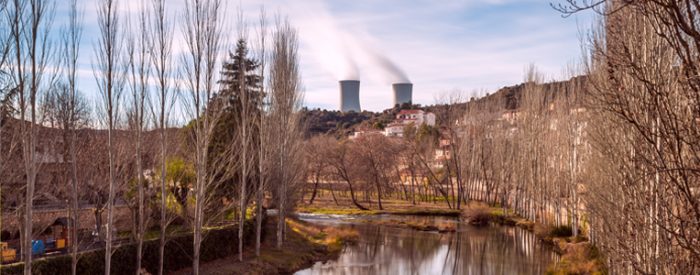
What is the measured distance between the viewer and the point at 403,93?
A: 129m

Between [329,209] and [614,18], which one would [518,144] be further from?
[614,18]

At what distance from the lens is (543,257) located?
82.7 ft

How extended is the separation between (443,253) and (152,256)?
1512 cm

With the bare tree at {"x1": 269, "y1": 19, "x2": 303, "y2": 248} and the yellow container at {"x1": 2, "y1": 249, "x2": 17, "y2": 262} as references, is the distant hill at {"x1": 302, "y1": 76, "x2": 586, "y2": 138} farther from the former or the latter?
the yellow container at {"x1": 2, "y1": 249, "x2": 17, "y2": 262}

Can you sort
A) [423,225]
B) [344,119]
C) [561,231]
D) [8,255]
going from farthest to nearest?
[344,119] < [423,225] < [561,231] < [8,255]

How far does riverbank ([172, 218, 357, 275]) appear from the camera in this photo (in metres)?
19.3

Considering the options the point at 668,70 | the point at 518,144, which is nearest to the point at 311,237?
the point at 518,144

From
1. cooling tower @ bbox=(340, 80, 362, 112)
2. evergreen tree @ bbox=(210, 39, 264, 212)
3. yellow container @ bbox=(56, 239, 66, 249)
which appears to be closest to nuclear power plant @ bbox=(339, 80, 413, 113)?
cooling tower @ bbox=(340, 80, 362, 112)

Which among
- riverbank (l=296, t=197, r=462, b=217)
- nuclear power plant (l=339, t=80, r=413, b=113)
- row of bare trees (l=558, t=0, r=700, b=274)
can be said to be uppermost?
nuclear power plant (l=339, t=80, r=413, b=113)

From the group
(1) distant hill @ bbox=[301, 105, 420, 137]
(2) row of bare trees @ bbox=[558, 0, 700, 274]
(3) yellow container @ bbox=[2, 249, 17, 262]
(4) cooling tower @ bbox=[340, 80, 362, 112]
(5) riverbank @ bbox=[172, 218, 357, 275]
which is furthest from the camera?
(4) cooling tower @ bbox=[340, 80, 362, 112]

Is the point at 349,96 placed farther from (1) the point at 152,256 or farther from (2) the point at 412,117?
(1) the point at 152,256

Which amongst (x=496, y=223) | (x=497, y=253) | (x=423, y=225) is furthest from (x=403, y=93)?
(x=497, y=253)

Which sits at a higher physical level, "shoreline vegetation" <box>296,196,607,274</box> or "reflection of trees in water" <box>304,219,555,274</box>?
"shoreline vegetation" <box>296,196,607,274</box>

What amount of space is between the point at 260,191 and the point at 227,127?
6.55m
